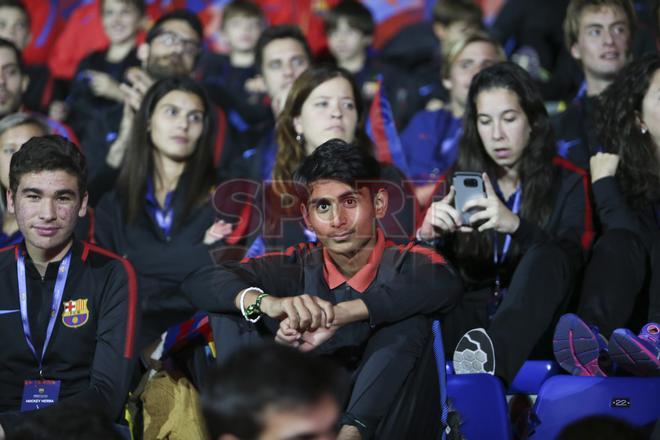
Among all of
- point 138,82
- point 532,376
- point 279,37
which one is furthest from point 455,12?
point 532,376

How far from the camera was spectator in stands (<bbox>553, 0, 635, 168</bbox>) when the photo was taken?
520 centimetres

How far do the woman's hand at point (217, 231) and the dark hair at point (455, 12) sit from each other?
8.43 ft

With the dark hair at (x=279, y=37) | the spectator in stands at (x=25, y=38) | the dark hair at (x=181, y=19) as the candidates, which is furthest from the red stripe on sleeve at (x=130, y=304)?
the spectator in stands at (x=25, y=38)

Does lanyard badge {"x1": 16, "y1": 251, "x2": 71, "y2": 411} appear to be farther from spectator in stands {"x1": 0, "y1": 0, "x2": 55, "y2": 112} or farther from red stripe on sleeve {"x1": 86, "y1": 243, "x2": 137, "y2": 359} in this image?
spectator in stands {"x1": 0, "y1": 0, "x2": 55, "y2": 112}

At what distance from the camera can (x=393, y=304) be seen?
3.22 meters

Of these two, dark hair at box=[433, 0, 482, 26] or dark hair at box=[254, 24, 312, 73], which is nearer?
dark hair at box=[254, 24, 312, 73]

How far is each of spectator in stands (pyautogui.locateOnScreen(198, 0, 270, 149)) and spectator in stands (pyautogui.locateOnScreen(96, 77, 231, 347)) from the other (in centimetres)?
107

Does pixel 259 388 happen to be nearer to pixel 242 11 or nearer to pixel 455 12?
pixel 455 12

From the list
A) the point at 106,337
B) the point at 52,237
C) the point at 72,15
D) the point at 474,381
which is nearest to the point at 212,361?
the point at 106,337

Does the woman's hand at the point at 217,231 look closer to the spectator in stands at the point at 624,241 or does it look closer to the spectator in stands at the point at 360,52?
the spectator in stands at the point at 624,241

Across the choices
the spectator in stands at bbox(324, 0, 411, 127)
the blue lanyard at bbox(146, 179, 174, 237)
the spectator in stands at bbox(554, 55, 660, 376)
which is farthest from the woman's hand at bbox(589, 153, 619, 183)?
the spectator in stands at bbox(324, 0, 411, 127)

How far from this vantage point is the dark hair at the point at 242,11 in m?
6.98

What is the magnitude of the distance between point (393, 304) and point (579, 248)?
3.92 feet

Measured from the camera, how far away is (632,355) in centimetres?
334
